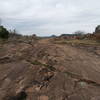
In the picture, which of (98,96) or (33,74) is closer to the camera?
(98,96)

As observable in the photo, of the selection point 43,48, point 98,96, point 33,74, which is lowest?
point 98,96

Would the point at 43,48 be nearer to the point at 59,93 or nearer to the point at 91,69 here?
the point at 91,69

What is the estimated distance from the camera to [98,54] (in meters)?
7.88

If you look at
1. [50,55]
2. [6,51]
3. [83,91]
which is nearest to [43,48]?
[50,55]

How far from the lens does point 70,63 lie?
20.8 feet

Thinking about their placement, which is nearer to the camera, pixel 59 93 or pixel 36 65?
pixel 59 93

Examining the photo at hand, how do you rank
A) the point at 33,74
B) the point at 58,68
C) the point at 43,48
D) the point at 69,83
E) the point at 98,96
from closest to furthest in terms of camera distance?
the point at 98,96 → the point at 69,83 → the point at 33,74 → the point at 58,68 → the point at 43,48

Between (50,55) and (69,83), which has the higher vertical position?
(50,55)

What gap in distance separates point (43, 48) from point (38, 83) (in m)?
2.59

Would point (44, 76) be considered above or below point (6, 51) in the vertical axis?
below

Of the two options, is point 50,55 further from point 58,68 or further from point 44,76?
point 44,76

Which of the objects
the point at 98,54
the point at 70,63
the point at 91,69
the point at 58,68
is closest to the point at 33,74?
the point at 58,68

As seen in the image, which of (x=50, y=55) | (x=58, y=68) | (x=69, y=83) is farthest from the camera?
(x=50, y=55)

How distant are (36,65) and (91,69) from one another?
75.0 inches
